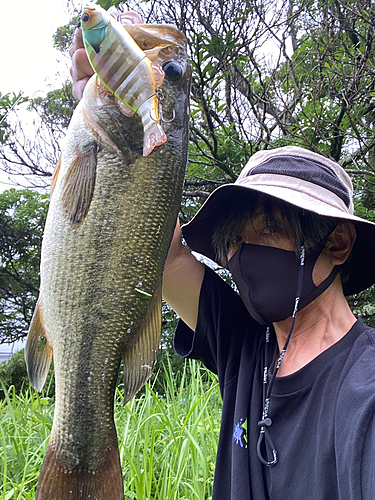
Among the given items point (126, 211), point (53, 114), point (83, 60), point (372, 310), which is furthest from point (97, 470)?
point (53, 114)

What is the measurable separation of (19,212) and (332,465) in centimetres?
691

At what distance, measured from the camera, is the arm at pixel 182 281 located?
1673 millimetres

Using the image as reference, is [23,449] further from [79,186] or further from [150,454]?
[79,186]

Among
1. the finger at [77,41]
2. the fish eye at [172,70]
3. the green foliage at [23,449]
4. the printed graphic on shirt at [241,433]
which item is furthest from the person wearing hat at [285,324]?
the green foliage at [23,449]

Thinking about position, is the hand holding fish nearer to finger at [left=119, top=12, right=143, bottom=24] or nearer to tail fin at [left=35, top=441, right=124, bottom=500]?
finger at [left=119, top=12, right=143, bottom=24]

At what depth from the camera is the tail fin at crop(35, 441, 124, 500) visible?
1.14m

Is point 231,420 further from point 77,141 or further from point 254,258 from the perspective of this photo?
point 77,141

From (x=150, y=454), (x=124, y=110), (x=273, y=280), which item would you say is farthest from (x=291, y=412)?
(x=150, y=454)

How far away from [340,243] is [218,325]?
0.59 m

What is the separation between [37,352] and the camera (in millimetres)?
1302

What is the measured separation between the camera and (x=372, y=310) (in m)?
4.74

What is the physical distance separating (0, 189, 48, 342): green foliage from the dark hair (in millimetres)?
5776

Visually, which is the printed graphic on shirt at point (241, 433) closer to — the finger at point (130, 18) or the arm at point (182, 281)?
the arm at point (182, 281)

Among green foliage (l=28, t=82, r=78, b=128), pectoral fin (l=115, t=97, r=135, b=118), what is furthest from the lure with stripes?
green foliage (l=28, t=82, r=78, b=128)
